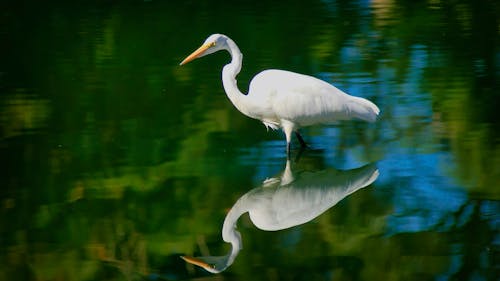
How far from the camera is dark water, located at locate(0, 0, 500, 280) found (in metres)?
5.12

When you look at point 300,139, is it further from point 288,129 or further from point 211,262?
point 211,262

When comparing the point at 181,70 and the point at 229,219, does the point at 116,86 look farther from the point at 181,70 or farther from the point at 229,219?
the point at 229,219

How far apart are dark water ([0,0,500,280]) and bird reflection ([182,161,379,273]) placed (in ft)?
0.06

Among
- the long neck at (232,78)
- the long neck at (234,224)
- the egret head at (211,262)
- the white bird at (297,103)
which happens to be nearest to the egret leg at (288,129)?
the white bird at (297,103)

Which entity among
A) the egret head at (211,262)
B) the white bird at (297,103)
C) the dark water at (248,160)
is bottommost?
the dark water at (248,160)

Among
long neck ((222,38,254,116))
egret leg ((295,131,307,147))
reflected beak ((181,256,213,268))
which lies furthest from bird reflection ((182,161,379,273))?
long neck ((222,38,254,116))

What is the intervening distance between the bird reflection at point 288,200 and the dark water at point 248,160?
0.02 m

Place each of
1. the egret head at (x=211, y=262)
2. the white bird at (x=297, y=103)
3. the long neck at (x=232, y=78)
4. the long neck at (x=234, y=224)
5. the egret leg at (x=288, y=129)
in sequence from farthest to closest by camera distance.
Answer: the long neck at (x=232, y=78)
the egret leg at (x=288, y=129)
the white bird at (x=297, y=103)
the long neck at (x=234, y=224)
the egret head at (x=211, y=262)

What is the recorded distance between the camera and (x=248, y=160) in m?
6.63

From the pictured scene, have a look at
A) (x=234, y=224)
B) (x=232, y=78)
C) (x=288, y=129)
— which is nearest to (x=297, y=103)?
(x=288, y=129)

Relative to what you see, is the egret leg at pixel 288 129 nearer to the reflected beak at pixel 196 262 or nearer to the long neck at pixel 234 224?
the long neck at pixel 234 224

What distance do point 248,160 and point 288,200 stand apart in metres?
0.89

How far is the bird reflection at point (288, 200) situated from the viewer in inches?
207

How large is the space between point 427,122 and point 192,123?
1.72 metres
